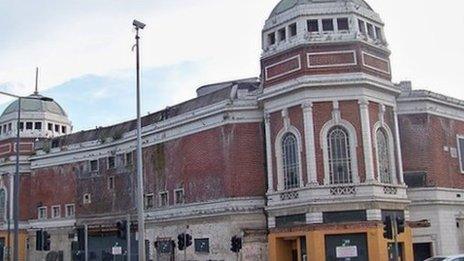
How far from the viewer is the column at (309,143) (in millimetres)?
34094

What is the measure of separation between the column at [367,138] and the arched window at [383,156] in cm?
108

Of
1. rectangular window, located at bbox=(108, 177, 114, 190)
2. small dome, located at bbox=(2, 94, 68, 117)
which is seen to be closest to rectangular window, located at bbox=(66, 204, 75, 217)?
rectangular window, located at bbox=(108, 177, 114, 190)

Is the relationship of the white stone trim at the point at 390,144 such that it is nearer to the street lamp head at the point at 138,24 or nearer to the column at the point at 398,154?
the column at the point at 398,154

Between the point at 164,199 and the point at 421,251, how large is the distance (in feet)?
55.6

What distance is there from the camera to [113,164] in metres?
49.3

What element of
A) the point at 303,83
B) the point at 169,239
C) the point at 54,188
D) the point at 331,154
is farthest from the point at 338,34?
the point at 54,188

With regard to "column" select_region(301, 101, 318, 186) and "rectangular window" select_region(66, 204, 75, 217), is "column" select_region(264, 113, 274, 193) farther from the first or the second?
"rectangular window" select_region(66, 204, 75, 217)

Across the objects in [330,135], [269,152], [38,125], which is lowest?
[269,152]

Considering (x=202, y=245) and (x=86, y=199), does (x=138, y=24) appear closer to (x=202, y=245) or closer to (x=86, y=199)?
(x=202, y=245)

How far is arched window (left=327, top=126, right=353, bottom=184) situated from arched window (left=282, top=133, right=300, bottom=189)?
1.89m

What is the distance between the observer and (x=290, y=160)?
3594cm

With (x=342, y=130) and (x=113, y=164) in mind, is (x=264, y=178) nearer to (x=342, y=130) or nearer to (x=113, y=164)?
(x=342, y=130)

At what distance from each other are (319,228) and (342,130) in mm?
5398

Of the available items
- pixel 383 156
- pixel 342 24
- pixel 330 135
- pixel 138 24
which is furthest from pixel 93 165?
pixel 138 24
